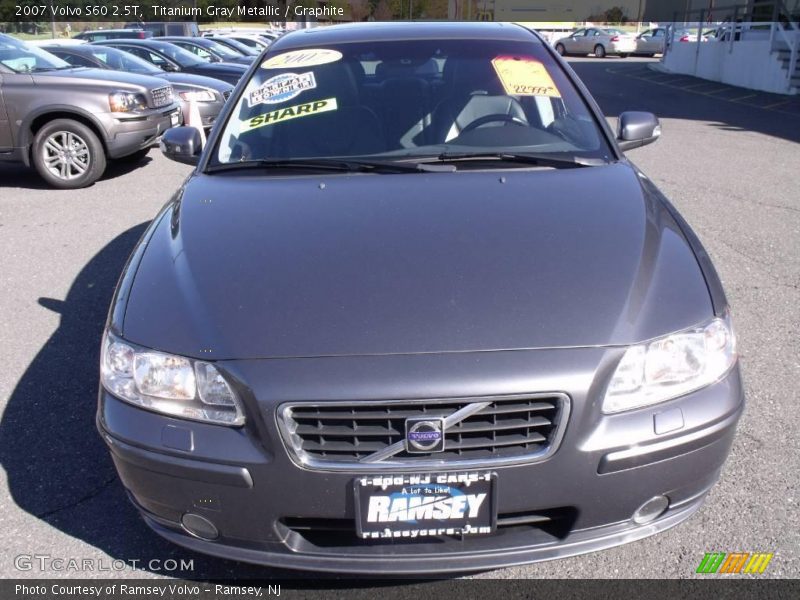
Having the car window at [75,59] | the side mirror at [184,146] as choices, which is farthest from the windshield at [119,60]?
the side mirror at [184,146]

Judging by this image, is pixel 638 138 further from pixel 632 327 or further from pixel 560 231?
pixel 632 327

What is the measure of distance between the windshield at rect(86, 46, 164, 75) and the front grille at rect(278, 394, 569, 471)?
10.2 m

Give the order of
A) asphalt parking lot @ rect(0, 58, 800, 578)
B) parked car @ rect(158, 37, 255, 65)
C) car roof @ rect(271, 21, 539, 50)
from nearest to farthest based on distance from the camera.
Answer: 1. asphalt parking lot @ rect(0, 58, 800, 578)
2. car roof @ rect(271, 21, 539, 50)
3. parked car @ rect(158, 37, 255, 65)

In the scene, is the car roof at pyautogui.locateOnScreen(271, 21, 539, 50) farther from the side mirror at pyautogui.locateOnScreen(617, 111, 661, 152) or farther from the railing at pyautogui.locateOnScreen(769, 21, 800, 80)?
the railing at pyautogui.locateOnScreen(769, 21, 800, 80)

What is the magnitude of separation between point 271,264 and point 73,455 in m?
1.38

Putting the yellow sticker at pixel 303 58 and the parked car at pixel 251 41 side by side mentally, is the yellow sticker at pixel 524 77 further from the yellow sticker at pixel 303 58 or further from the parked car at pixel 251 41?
the parked car at pixel 251 41

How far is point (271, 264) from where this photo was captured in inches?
95.9

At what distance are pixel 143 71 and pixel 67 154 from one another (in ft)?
11.2

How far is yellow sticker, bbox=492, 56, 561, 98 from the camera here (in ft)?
11.5

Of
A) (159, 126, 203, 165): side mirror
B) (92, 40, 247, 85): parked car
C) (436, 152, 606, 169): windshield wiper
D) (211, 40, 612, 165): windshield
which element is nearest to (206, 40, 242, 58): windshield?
(92, 40, 247, 85): parked car

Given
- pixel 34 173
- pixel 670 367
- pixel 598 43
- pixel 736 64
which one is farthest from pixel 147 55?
pixel 598 43

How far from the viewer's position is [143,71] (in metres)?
11.0

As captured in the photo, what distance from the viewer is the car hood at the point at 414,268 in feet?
6.91

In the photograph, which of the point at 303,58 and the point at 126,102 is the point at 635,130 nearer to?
the point at 303,58
